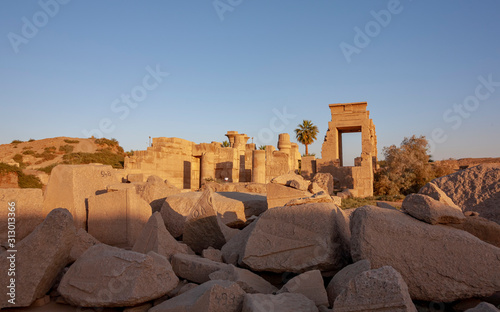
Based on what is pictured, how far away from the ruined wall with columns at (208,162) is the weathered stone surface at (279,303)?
13.6m

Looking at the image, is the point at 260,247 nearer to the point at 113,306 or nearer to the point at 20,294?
the point at 113,306

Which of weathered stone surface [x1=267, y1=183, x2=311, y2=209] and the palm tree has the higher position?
the palm tree

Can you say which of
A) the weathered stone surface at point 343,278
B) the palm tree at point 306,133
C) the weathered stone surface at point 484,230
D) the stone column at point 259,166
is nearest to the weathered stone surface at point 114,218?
the weathered stone surface at point 343,278

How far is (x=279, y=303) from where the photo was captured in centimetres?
214

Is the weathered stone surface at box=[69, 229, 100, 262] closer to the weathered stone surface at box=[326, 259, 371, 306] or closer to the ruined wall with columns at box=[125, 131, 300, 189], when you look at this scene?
the weathered stone surface at box=[326, 259, 371, 306]

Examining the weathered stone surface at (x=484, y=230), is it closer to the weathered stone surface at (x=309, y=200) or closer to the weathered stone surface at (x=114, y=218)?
the weathered stone surface at (x=309, y=200)

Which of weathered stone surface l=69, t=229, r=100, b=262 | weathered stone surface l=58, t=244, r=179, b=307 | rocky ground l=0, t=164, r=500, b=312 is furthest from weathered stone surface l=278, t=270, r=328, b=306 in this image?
weathered stone surface l=69, t=229, r=100, b=262

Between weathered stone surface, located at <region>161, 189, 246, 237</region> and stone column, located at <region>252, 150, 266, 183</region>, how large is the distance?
10.5m

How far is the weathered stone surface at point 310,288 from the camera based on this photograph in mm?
2332

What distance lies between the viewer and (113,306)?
7.54 ft

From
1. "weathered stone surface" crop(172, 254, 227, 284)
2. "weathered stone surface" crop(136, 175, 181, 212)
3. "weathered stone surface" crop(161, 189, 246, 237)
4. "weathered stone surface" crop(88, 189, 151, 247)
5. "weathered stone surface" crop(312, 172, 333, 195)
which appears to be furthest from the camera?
"weathered stone surface" crop(312, 172, 333, 195)

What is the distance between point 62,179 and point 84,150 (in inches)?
1367

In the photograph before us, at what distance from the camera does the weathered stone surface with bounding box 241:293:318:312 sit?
2038mm

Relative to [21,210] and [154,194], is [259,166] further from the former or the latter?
[21,210]
